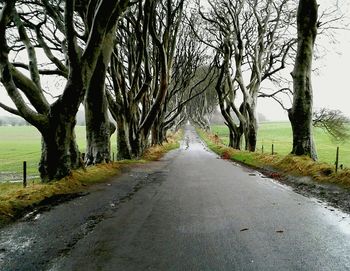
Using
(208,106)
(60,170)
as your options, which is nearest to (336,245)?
(60,170)

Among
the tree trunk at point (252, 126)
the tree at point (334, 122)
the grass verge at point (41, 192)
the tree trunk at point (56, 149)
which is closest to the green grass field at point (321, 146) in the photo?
the tree at point (334, 122)

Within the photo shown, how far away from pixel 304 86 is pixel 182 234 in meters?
9.48

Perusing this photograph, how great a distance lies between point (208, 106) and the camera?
66.7 m

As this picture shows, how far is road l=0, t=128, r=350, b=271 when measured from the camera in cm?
406

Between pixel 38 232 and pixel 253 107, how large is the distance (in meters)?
19.7

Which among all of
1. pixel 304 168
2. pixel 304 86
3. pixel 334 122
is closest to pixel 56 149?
pixel 304 168

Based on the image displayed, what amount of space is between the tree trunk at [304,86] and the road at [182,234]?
16.7ft

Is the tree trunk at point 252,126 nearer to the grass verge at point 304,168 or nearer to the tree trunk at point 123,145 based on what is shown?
the grass verge at point 304,168

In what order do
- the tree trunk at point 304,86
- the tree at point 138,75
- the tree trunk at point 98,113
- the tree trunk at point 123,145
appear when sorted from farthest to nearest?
the tree trunk at point 123,145, the tree at point 138,75, the tree trunk at point 304,86, the tree trunk at point 98,113

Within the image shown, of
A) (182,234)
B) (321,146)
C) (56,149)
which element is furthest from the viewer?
(321,146)

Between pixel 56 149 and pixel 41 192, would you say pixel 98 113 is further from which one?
pixel 41 192

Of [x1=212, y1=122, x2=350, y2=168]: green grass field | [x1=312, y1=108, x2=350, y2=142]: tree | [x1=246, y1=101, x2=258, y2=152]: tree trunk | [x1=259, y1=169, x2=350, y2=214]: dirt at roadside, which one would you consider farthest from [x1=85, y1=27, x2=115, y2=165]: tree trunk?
[x1=312, y1=108, x2=350, y2=142]: tree

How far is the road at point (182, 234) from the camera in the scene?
13.3 feet

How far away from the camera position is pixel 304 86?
1288 cm
